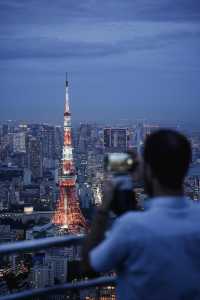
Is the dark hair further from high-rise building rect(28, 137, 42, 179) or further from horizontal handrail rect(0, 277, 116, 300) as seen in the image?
high-rise building rect(28, 137, 42, 179)

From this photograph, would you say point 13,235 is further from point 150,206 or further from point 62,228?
point 150,206

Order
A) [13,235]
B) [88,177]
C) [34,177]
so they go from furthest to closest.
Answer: [34,177], [88,177], [13,235]

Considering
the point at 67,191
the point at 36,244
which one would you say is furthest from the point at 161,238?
the point at 67,191

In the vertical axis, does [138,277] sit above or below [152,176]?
below

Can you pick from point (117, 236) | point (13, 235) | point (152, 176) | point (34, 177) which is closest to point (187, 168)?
point (152, 176)

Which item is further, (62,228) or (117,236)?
(62,228)

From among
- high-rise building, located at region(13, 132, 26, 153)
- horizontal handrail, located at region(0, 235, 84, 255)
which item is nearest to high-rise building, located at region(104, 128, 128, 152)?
high-rise building, located at region(13, 132, 26, 153)
